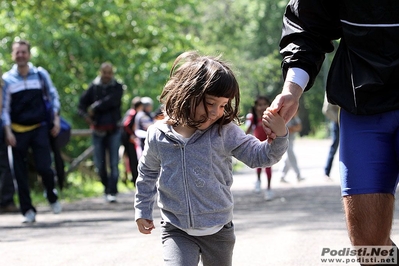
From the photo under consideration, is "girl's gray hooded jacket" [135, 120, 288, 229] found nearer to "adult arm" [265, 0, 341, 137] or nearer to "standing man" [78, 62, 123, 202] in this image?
"adult arm" [265, 0, 341, 137]

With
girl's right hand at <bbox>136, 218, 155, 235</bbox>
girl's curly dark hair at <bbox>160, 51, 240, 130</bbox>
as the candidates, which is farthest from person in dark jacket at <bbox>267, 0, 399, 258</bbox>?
girl's right hand at <bbox>136, 218, 155, 235</bbox>

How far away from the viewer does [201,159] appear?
4719 millimetres

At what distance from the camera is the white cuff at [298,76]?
13.9 feet

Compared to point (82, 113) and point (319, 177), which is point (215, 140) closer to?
point (82, 113)

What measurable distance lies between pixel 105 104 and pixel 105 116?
0.21 metres

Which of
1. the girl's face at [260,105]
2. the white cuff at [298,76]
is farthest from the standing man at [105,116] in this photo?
the white cuff at [298,76]

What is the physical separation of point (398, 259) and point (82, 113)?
1079cm

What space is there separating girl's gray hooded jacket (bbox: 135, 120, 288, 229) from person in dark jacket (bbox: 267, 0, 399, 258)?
0.53 meters

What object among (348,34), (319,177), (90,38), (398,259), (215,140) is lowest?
(319,177)

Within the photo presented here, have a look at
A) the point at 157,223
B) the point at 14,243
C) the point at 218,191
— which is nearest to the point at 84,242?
the point at 14,243

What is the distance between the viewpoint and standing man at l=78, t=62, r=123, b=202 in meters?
14.4

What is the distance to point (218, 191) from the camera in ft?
15.5

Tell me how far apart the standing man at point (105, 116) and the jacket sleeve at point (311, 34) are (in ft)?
33.0

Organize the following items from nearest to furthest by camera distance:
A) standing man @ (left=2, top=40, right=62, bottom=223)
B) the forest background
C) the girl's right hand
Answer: the girl's right hand, standing man @ (left=2, top=40, right=62, bottom=223), the forest background
